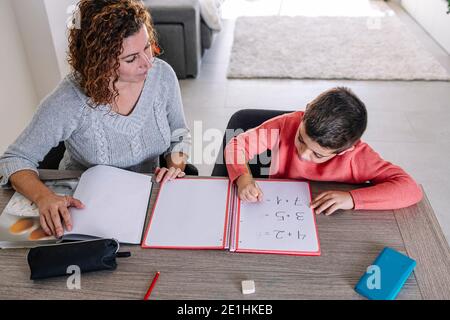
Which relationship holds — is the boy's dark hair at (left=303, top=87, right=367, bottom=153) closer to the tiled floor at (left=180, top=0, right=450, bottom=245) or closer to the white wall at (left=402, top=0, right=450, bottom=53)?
the tiled floor at (left=180, top=0, right=450, bottom=245)

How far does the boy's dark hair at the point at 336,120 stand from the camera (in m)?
0.99

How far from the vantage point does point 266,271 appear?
84 cm

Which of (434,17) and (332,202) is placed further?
(434,17)

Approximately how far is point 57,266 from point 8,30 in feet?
5.50

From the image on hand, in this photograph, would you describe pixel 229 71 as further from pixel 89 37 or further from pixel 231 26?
pixel 89 37

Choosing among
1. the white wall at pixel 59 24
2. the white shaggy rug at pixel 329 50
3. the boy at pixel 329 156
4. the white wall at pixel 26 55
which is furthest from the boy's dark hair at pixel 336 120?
the white shaggy rug at pixel 329 50

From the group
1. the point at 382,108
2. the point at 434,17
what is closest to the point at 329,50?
the point at 382,108

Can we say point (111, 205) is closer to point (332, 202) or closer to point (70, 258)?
point (70, 258)

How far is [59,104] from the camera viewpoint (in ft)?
3.66

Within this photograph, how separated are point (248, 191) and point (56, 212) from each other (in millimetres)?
450

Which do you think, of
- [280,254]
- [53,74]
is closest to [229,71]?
[53,74]

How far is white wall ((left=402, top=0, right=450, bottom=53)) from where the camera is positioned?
3.54 m

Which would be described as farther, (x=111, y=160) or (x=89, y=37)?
(x=111, y=160)

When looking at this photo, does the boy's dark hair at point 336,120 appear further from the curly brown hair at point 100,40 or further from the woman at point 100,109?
the curly brown hair at point 100,40
